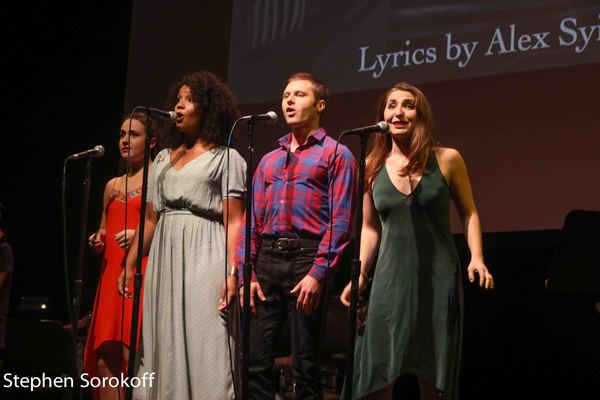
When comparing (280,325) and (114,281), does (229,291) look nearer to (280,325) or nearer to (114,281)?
(280,325)

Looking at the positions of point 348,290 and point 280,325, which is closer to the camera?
point 348,290

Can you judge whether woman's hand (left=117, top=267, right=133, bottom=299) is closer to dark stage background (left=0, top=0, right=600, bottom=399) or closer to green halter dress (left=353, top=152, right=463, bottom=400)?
dark stage background (left=0, top=0, right=600, bottom=399)

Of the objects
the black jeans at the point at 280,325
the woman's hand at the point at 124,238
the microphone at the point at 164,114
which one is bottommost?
the black jeans at the point at 280,325

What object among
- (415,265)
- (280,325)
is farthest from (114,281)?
(415,265)

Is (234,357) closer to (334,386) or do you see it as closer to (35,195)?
(334,386)

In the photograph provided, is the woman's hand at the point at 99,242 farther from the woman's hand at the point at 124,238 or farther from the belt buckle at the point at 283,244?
the belt buckle at the point at 283,244

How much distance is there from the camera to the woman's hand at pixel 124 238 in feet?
14.9

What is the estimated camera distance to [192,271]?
13.4 ft

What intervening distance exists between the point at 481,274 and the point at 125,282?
195 centimetres

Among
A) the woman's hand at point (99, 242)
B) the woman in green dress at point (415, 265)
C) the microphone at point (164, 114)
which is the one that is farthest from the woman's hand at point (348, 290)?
the woman's hand at point (99, 242)

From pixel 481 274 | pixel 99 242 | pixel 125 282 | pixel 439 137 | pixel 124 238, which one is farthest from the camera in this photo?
pixel 439 137

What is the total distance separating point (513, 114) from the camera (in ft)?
16.5

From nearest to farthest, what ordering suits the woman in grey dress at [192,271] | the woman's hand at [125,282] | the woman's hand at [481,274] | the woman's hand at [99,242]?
the woman's hand at [481,274] < the woman in grey dress at [192,271] < the woman's hand at [125,282] < the woman's hand at [99,242]

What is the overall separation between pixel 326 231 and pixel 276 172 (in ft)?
1.41
